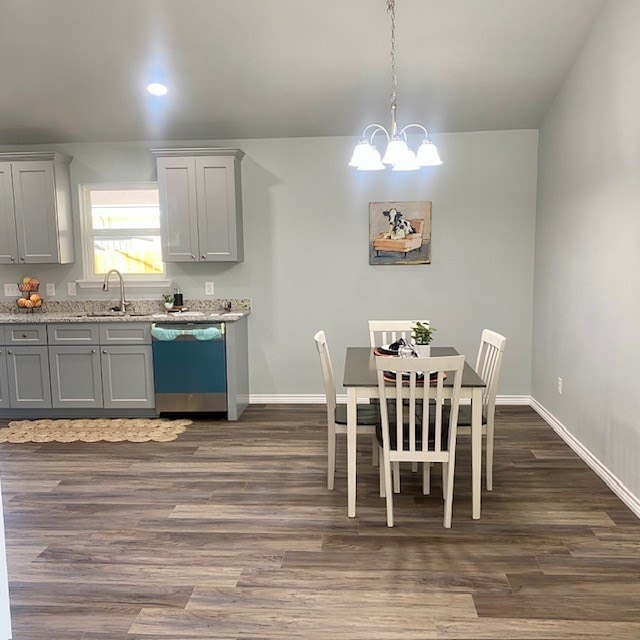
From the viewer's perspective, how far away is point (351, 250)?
5234 mm

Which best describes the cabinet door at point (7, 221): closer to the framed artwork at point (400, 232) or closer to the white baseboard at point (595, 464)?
the framed artwork at point (400, 232)

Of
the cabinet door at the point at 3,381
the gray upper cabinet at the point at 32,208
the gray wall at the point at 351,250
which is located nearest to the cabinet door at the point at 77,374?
the cabinet door at the point at 3,381

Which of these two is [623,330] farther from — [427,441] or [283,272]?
[283,272]

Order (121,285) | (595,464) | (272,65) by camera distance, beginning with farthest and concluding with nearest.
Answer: (121,285) → (272,65) → (595,464)

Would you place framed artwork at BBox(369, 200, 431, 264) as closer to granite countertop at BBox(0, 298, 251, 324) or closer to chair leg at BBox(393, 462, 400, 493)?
granite countertop at BBox(0, 298, 251, 324)

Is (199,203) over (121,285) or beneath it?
over

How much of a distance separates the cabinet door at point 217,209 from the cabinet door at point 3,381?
6.11 ft

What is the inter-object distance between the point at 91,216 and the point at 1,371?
1.59 meters

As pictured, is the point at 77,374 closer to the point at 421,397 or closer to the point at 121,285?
the point at 121,285

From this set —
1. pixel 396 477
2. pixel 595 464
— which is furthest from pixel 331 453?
pixel 595 464

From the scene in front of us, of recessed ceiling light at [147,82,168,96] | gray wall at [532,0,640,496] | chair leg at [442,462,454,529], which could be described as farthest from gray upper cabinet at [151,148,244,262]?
chair leg at [442,462,454,529]

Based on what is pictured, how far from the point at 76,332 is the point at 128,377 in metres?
0.58

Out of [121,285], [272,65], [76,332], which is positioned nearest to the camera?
[272,65]

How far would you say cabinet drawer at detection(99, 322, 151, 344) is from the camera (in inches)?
191
